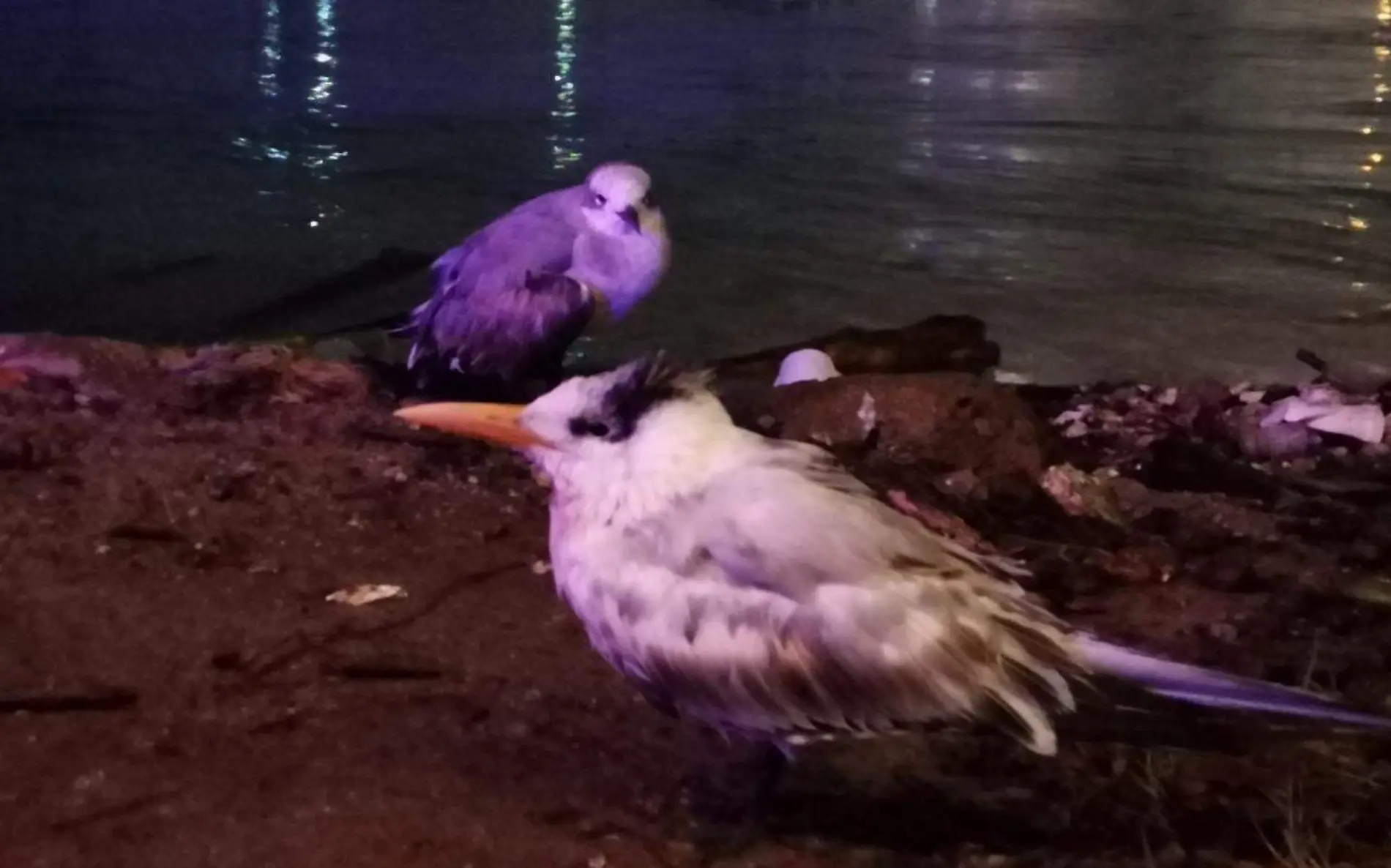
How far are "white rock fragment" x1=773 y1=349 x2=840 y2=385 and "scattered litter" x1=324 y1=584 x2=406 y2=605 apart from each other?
1765 mm

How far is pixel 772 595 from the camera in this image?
85.7 inches

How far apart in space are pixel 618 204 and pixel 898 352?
1149 mm

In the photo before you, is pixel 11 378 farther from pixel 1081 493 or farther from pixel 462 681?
pixel 1081 493

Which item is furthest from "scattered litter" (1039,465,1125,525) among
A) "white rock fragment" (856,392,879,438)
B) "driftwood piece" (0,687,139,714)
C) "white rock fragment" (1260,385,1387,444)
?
"driftwood piece" (0,687,139,714)

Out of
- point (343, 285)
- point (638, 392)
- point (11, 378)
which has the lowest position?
point (343, 285)

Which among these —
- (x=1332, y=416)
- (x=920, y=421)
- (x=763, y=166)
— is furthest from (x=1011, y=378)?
(x=763, y=166)

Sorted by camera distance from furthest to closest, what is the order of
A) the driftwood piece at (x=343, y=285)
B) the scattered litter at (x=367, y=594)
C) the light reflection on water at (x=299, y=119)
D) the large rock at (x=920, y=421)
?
1. the light reflection on water at (x=299, y=119)
2. the driftwood piece at (x=343, y=285)
3. the large rock at (x=920, y=421)
4. the scattered litter at (x=367, y=594)

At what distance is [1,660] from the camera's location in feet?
9.04

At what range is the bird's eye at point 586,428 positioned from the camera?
2.31 m

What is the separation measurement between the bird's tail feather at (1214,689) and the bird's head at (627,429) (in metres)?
0.69

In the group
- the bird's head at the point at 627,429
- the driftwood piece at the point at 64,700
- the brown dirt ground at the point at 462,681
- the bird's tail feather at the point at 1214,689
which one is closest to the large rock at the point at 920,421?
the brown dirt ground at the point at 462,681

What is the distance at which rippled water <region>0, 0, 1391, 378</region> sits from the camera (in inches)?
264

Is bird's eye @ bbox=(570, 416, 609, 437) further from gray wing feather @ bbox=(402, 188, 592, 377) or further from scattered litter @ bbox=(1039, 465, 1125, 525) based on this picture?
gray wing feather @ bbox=(402, 188, 592, 377)

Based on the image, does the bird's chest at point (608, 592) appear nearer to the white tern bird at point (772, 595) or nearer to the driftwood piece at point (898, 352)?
the white tern bird at point (772, 595)
